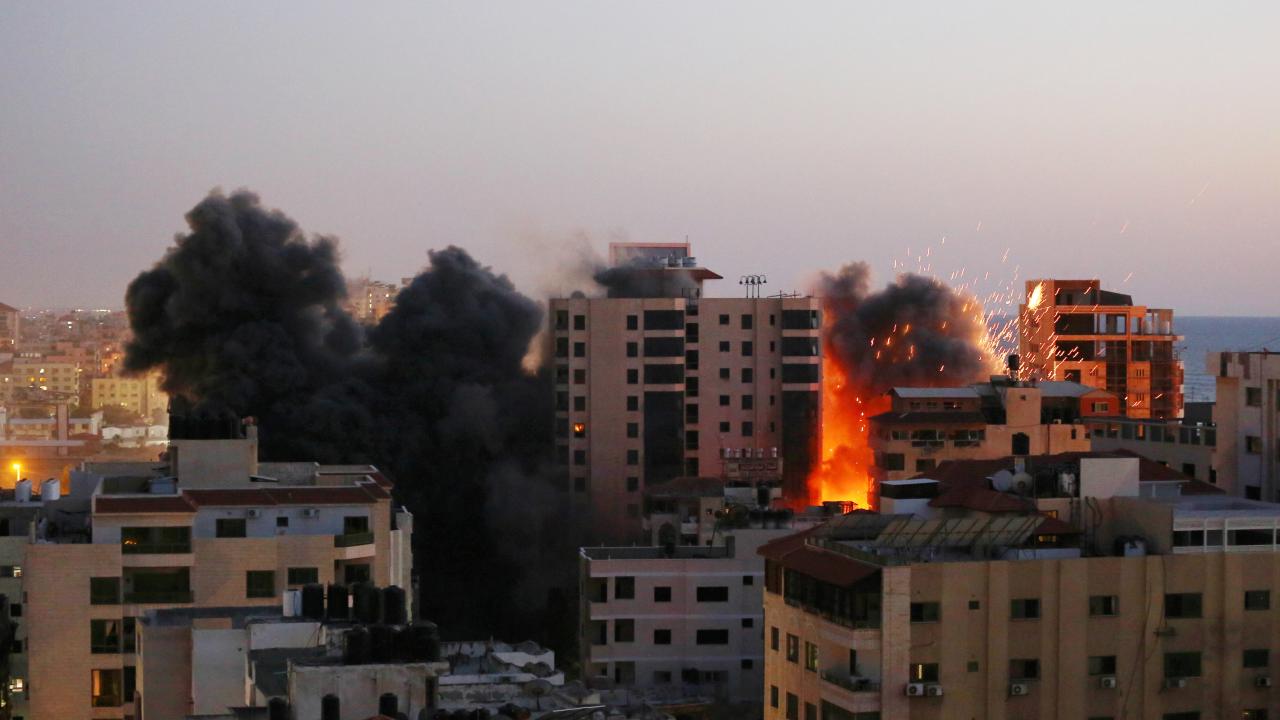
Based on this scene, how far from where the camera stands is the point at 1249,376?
4331cm

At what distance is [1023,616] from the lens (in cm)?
3042

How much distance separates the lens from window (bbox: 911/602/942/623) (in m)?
29.7

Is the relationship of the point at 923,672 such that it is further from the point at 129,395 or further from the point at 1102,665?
the point at 129,395

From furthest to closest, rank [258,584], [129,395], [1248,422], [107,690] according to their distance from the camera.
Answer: [129,395]
[1248,422]
[258,584]
[107,690]

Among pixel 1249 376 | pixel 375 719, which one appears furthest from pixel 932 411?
pixel 375 719

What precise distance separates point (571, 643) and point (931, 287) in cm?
2539

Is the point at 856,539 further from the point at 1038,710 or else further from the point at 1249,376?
the point at 1249,376

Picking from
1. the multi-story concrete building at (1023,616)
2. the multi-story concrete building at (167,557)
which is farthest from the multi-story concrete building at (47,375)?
the multi-story concrete building at (1023,616)

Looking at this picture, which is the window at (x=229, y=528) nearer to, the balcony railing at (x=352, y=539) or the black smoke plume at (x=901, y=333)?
the balcony railing at (x=352, y=539)

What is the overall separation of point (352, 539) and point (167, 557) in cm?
330

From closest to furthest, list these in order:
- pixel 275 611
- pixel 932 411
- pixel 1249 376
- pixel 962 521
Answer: pixel 275 611 < pixel 962 521 < pixel 1249 376 < pixel 932 411

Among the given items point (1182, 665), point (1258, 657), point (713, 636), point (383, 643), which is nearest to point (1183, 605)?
point (1182, 665)

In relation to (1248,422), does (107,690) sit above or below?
below

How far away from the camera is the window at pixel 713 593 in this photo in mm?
44844
